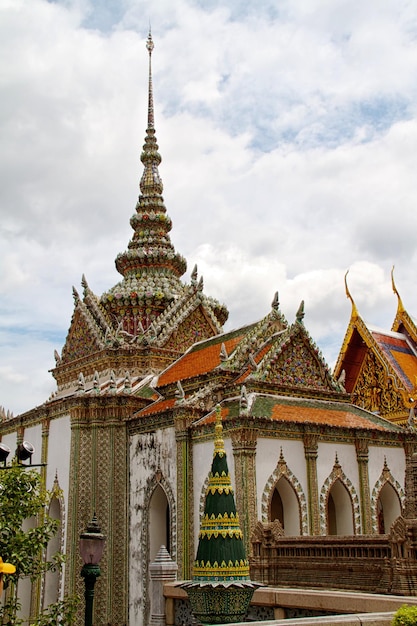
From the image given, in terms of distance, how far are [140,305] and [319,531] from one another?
10163mm

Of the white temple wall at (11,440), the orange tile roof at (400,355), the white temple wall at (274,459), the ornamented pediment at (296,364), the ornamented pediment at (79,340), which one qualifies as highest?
the ornamented pediment at (79,340)

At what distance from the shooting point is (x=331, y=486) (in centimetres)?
1706

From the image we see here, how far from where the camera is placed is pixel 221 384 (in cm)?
1820

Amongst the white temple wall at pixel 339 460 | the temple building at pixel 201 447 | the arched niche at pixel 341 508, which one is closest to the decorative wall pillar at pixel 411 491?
the temple building at pixel 201 447

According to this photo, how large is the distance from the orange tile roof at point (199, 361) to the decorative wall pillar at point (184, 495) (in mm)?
1994

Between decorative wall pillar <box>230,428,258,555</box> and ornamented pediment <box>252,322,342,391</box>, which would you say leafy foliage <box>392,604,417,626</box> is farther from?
ornamented pediment <box>252,322,342,391</box>

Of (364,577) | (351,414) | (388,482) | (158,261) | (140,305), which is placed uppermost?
(158,261)

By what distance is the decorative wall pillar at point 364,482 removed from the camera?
56.2ft

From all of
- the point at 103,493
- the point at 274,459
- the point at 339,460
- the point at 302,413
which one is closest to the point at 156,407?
the point at 103,493

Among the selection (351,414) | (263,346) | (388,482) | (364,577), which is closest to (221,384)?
(263,346)

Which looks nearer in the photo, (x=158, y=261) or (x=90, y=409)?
(x=90, y=409)

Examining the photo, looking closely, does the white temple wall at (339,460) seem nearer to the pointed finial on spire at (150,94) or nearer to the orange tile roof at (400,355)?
the orange tile roof at (400,355)

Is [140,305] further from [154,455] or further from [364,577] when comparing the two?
[364,577]

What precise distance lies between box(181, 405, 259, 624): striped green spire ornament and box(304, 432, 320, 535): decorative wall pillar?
7.57m
